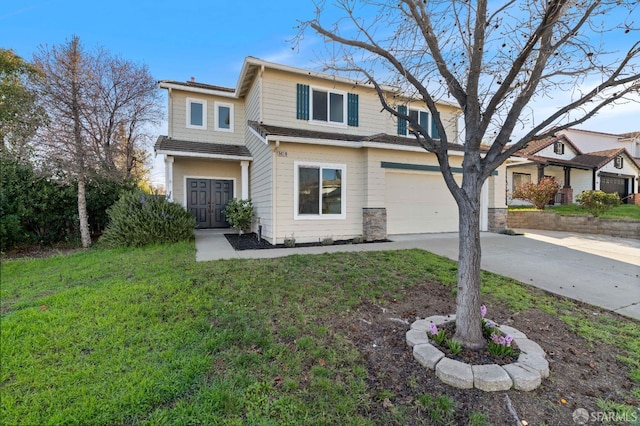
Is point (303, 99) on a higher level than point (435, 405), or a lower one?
higher

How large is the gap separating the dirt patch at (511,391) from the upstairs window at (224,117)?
1059 centimetres

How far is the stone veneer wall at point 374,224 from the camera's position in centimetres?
926

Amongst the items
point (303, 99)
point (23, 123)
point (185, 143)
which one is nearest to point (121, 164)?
point (23, 123)

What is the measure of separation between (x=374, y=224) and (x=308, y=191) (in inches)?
92.5

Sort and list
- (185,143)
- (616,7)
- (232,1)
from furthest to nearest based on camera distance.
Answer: (185,143) < (232,1) < (616,7)

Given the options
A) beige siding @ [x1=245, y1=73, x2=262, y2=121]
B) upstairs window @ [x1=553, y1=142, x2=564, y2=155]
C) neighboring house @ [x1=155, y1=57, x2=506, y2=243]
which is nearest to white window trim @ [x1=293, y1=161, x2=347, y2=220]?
neighboring house @ [x1=155, y1=57, x2=506, y2=243]

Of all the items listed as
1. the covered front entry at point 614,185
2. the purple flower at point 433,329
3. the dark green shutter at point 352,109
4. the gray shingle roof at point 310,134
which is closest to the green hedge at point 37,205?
the gray shingle roof at point 310,134

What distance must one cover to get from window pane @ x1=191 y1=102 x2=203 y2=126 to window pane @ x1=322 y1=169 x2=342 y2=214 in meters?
6.20

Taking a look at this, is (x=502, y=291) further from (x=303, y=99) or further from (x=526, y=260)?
(x=303, y=99)

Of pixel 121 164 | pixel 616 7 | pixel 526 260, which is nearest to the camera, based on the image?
pixel 616 7

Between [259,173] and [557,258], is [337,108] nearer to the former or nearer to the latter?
[259,173]

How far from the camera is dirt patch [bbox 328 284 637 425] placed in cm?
217

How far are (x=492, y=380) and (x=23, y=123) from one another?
14.2 m

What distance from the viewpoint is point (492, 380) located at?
2.34 meters
